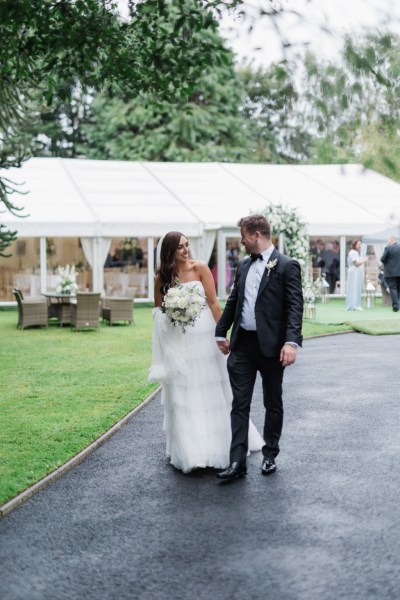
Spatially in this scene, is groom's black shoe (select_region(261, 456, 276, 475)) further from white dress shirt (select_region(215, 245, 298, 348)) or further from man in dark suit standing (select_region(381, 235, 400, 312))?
man in dark suit standing (select_region(381, 235, 400, 312))

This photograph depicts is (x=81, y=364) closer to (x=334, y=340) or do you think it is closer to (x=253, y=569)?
(x=334, y=340)

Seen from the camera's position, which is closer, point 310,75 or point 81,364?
point 310,75

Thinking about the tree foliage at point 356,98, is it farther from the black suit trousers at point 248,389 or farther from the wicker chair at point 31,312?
the wicker chair at point 31,312

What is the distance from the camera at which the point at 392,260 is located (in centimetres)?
2328

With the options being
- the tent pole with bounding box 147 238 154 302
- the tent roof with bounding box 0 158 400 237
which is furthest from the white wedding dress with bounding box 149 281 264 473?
the tent pole with bounding box 147 238 154 302

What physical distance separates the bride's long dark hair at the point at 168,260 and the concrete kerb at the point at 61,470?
1619 millimetres

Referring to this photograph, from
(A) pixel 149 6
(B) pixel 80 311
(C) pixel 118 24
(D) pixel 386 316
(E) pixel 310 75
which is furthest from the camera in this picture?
(D) pixel 386 316

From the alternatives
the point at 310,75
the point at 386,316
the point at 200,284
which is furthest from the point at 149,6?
the point at 386,316

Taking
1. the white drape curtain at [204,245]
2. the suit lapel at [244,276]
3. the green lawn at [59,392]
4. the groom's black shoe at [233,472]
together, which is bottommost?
the green lawn at [59,392]

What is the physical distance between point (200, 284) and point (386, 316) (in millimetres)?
17318

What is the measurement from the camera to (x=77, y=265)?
29.5m

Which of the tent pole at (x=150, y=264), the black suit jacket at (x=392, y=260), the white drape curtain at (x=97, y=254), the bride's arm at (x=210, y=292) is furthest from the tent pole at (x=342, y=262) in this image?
the bride's arm at (x=210, y=292)

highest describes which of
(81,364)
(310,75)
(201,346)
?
(310,75)

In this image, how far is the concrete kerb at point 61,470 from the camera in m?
5.70
